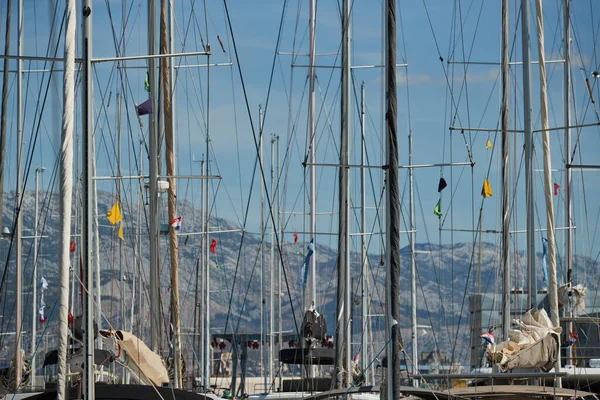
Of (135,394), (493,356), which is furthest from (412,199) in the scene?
(135,394)

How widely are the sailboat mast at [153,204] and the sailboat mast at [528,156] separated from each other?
6.87 meters

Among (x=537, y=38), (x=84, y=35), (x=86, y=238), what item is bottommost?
(x=86, y=238)

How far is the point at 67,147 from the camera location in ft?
48.7

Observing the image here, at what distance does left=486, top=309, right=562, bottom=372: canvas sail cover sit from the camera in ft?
64.4

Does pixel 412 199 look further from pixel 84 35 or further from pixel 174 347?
pixel 84 35

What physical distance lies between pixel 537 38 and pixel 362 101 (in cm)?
1531

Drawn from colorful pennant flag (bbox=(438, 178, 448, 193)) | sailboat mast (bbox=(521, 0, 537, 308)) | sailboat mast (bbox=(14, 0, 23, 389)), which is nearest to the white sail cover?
sailboat mast (bbox=(14, 0, 23, 389))

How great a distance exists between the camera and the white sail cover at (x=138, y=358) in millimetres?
17859

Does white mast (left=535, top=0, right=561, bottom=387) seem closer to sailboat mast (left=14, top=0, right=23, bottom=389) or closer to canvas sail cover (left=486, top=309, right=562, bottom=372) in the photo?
canvas sail cover (left=486, top=309, right=562, bottom=372)

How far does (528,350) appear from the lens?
19656 mm

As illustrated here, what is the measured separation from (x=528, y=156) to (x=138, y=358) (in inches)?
333

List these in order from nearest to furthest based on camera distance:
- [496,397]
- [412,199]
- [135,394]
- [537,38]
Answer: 1. [135,394]
2. [496,397]
3. [537,38]
4. [412,199]

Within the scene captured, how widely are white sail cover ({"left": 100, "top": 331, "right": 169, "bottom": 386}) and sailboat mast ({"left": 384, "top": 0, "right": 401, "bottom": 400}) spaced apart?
4.21 m

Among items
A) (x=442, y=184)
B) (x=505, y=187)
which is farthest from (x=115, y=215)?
(x=442, y=184)
